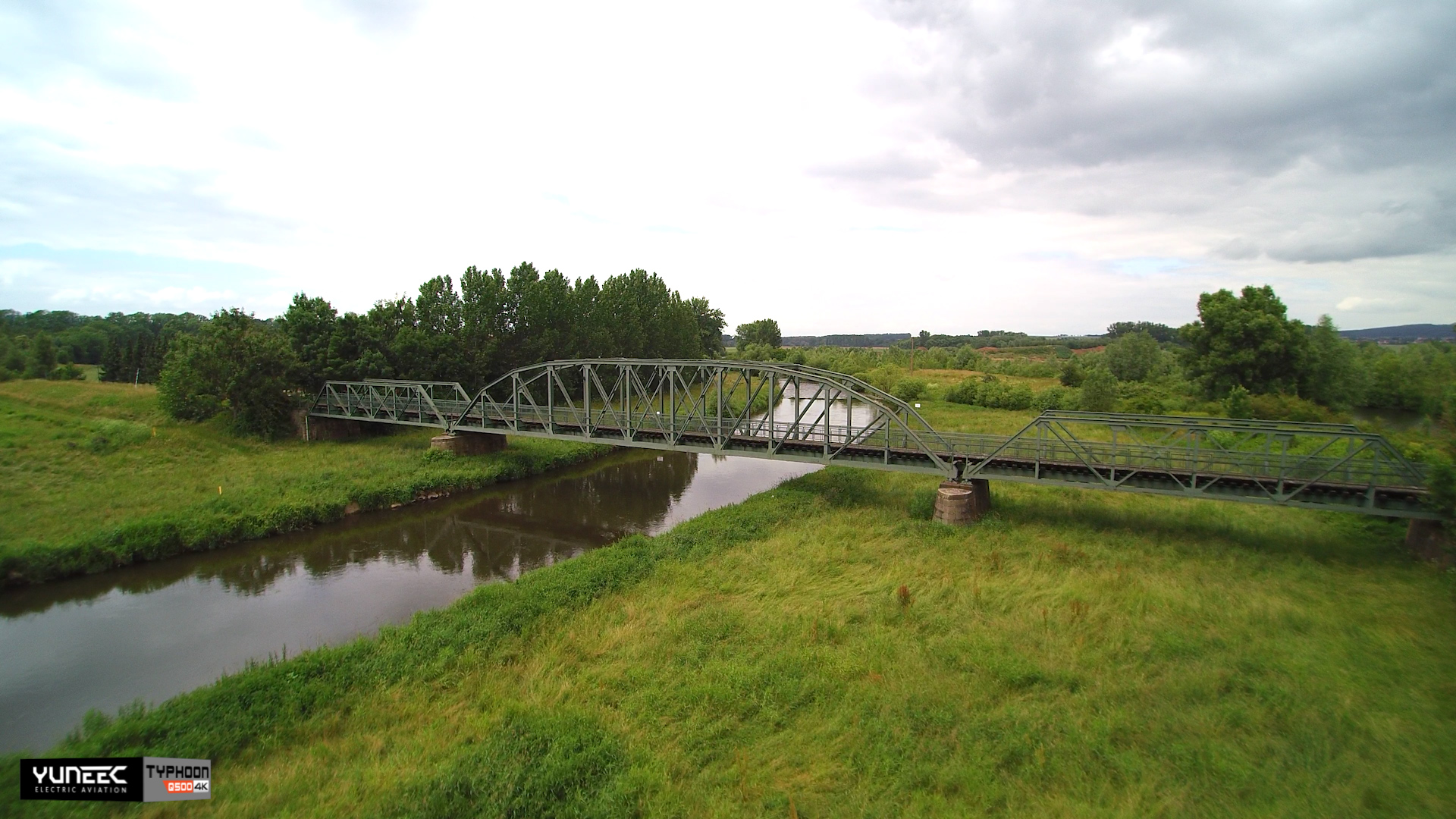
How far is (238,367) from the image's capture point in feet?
114

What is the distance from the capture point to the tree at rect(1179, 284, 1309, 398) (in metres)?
38.7

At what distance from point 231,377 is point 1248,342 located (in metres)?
61.3

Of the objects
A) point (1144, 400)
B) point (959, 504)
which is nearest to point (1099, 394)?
point (1144, 400)

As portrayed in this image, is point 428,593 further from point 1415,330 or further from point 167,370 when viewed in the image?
point 1415,330

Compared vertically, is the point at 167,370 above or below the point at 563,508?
above

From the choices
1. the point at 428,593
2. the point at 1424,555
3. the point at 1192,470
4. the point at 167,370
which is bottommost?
the point at 428,593

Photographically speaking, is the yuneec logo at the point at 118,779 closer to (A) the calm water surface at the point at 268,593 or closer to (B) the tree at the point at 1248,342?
(A) the calm water surface at the point at 268,593

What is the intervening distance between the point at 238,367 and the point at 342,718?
105ft

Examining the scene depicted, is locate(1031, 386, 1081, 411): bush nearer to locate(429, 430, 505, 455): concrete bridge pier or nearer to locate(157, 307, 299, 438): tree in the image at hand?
locate(429, 430, 505, 455): concrete bridge pier

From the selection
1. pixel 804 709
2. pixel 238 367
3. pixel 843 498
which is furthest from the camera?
pixel 238 367

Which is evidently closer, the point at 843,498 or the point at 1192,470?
the point at 1192,470

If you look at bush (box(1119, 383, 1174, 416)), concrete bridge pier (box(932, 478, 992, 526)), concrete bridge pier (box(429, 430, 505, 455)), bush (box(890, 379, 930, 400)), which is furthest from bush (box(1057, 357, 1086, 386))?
concrete bridge pier (box(429, 430, 505, 455))

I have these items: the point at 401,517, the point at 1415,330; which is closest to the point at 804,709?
the point at 401,517

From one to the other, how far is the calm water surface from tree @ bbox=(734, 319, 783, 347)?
8934 centimetres
